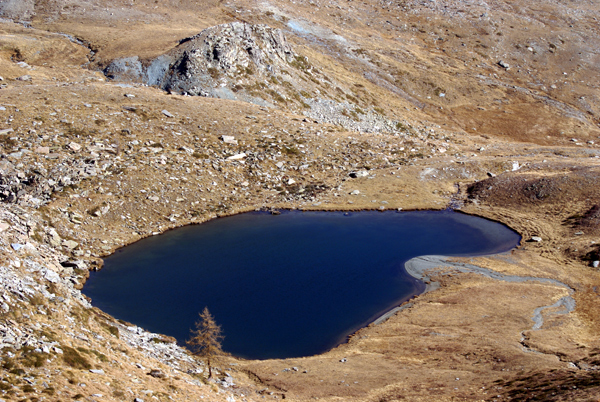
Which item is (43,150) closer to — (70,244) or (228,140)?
(70,244)

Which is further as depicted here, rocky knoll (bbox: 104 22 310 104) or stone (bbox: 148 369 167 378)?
rocky knoll (bbox: 104 22 310 104)

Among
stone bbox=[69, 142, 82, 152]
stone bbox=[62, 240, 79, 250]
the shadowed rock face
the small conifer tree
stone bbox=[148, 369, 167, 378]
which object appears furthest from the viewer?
the shadowed rock face

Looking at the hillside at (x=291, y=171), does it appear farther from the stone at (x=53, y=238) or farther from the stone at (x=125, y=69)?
the stone at (x=125, y=69)

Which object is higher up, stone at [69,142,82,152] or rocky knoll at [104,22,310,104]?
rocky knoll at [104,22,310,104]

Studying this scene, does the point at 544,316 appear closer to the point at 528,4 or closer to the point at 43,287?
the point at 43,287

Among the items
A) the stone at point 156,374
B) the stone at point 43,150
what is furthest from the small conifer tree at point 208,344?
the stone at point 43,150

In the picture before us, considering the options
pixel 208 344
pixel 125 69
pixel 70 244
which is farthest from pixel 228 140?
pixel 208 344

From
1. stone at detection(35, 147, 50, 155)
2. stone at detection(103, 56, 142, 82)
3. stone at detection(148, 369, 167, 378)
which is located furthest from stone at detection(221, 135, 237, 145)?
stone at detection(148, 369, 167, 378)

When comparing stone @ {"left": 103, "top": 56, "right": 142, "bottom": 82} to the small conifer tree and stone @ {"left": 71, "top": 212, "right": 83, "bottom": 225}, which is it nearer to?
stone @ {"left": 71, "top": 212, "right": 83, "bottom": 225}

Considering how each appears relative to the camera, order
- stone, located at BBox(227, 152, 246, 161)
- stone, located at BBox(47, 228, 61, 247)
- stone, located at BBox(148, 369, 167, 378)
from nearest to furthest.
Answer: stone, located at BBox(148, 369, 167, 378), stone, located at BBox(47, 228, 61, 247), stone, located at BBox(227, 152, 246, 161)

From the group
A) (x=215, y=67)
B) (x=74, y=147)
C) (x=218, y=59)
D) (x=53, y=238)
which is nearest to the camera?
(x=53, y=238)
